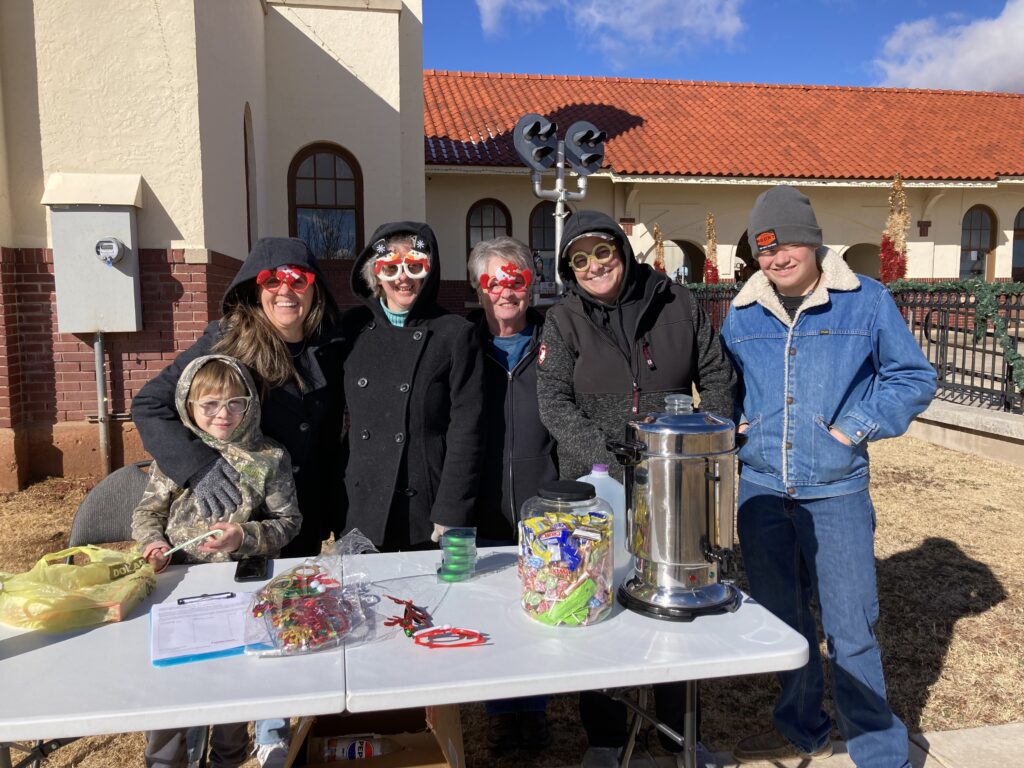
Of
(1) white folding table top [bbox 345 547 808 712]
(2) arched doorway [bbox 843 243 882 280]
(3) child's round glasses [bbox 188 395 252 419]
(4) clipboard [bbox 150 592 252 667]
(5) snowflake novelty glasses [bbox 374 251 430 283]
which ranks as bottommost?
(1) white folding table top [bbox 345 547 808 712]

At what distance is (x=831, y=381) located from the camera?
8.17 feet

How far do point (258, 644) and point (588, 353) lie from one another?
4.65ft

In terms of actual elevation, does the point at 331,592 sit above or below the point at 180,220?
below

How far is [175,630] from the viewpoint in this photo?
183 cm

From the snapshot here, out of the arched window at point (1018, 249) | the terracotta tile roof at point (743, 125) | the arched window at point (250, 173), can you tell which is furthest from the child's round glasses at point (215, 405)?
the arched window at point (1018, 249)

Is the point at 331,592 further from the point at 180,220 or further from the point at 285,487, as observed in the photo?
the point at 180,220

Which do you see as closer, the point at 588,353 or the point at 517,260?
A: the point at 588,353

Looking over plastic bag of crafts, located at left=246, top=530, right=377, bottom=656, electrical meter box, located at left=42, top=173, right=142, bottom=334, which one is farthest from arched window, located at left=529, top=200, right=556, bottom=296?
plastic bag of crafts, located at left=246, top=530, right=377, bottom=656

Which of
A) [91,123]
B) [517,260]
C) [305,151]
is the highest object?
[305,151]

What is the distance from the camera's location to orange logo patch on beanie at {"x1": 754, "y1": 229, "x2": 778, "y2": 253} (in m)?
2.43

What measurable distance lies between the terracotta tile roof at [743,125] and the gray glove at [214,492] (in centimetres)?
1328

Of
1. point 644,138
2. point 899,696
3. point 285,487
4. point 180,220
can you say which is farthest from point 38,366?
point 644,138

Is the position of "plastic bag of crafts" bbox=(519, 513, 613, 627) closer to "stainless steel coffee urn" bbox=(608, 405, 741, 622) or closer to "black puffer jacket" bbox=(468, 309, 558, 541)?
"stainless steel coffee urn" bbox=(608, 405, 741, 622)

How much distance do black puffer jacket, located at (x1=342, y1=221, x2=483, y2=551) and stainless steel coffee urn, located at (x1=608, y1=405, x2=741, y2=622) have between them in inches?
31.6
